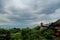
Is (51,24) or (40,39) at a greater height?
(51,24)

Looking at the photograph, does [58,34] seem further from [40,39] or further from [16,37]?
[16,37]

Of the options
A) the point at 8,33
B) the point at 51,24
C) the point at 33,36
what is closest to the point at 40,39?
the point at 33,36

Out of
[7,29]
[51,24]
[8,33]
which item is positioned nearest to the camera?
[8,33]

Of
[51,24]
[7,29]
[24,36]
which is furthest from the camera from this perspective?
[51,24]

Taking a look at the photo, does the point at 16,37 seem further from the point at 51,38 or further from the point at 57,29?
the point at 57,29

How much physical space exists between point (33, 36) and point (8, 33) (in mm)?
6796

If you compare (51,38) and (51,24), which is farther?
(51,24)

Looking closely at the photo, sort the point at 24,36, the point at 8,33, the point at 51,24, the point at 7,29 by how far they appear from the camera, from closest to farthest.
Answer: the point at 24,36 < the point at 8,33 < the point at 7,29 < the point at 51,24

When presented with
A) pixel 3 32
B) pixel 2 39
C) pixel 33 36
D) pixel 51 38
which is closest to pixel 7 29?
pixel 3 32

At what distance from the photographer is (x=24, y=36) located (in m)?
39.2

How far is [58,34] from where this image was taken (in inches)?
1816

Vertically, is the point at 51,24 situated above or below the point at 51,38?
above

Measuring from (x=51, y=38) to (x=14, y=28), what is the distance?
40.2 feet

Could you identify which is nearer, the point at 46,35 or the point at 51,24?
the point at 46,35
